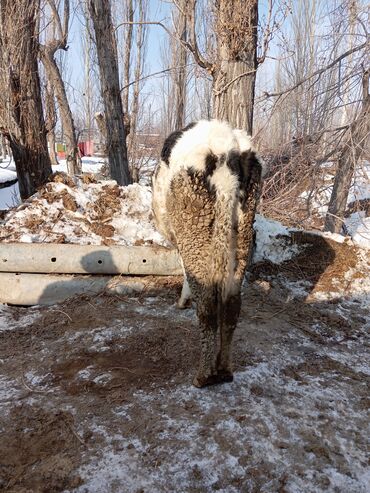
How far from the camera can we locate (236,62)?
526cm

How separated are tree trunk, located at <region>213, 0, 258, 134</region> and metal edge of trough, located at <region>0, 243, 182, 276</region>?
2306 millimetres

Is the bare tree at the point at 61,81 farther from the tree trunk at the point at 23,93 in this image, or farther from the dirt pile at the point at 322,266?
the dirt pile at the point at 322,266

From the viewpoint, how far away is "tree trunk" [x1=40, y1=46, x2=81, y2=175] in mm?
12570

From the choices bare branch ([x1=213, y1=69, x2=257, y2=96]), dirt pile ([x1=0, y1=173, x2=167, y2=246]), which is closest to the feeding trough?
dirt pile ([x1=0, y1=173, x2=167, y2=246])

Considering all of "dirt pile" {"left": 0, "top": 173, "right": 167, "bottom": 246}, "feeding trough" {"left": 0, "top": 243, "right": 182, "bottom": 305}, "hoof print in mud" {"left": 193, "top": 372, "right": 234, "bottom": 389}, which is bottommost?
"hoof print in mud" {"left": 193, "top": 372, "right": 234, "bottom": 389}

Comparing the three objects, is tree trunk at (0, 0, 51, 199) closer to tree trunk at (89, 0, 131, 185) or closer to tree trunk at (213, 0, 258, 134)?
tree trunk at (89, 0, 131, 185)

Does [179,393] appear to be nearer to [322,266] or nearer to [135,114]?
[322,266]

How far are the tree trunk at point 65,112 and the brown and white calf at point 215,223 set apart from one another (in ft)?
36.9

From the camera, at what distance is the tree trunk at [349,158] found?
6387mm

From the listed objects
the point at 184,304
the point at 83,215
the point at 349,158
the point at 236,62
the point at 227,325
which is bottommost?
the point at 184,304

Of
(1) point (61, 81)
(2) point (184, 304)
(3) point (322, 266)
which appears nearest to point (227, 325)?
(2) point (184, 304)

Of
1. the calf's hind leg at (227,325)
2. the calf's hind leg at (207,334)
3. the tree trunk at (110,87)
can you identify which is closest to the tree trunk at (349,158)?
the calf's hind leg at (227,325)

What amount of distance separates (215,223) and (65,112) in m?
12.6

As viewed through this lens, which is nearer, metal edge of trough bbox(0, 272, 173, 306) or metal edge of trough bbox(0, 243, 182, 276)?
metal edge of trough bbox(0, 272, 173, 306)
